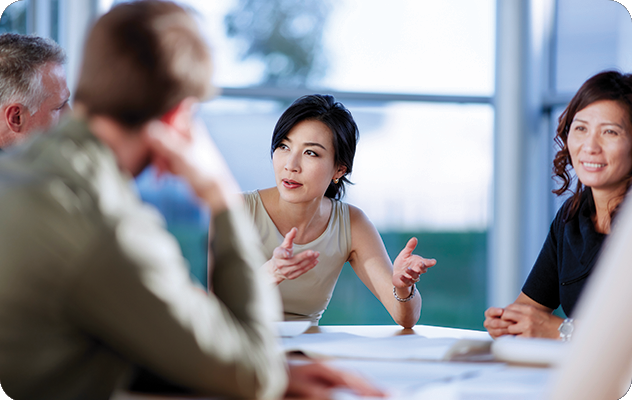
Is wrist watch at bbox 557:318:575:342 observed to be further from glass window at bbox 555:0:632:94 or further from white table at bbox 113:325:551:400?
glass window at bbox 555:0:632:94

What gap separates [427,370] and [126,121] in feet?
1.39

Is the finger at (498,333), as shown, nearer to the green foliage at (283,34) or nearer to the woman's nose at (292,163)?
the woman's nose at (292,163)

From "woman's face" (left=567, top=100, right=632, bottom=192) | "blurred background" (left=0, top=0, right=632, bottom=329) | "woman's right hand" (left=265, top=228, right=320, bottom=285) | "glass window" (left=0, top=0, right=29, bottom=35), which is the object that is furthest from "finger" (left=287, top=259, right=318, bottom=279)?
"glass window" (left=0, top=0, right=29, bottom=35)

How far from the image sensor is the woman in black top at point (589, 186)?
95cm

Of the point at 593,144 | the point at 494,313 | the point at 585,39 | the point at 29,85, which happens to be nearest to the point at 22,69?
the point at 29,85

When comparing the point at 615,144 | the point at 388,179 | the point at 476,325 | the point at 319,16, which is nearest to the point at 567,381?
the point at 615,144

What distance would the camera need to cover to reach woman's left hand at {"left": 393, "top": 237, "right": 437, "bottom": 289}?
0.87 meters

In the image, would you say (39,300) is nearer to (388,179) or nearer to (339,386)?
Result: (339,386)

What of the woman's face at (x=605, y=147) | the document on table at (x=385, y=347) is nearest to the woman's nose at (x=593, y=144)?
the woman's face at (x=605, y=147)

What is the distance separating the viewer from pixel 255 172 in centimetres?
248

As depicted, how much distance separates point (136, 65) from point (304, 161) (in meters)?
0.80

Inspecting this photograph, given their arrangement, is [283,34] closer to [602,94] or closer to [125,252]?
[602,94]

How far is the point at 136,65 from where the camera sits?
0.38 meters

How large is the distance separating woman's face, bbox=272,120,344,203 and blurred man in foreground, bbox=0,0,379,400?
27.8 inches
